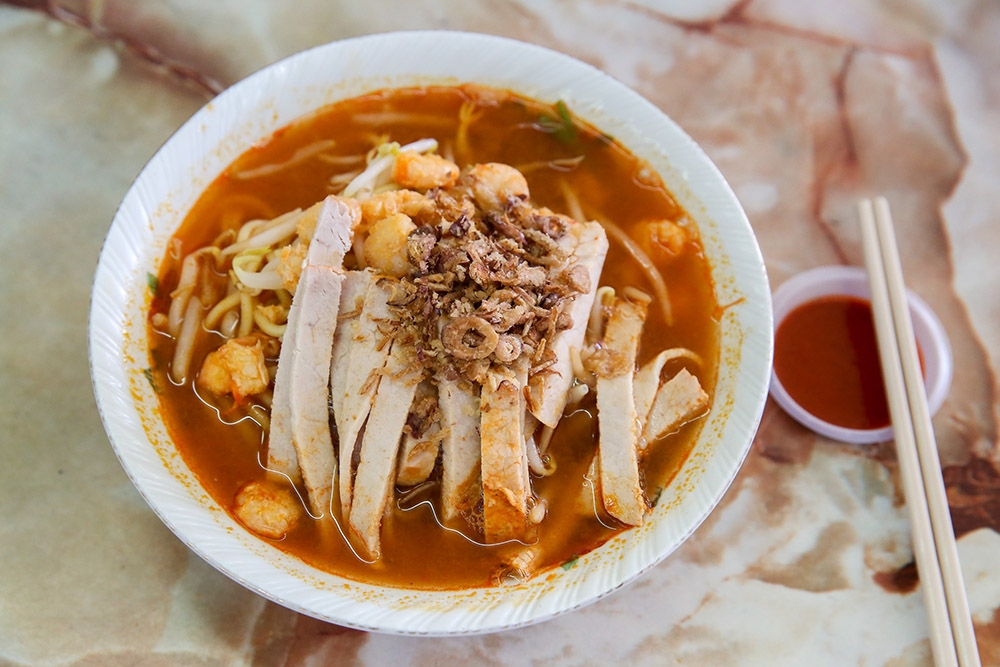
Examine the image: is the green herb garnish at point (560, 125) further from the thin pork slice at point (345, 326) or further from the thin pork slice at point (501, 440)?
the thin pork slice at point (501, 440)

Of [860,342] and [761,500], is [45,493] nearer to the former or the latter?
[761,500]

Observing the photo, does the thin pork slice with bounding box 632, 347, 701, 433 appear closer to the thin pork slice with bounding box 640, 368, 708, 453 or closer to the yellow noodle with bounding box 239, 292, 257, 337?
the thin pork slice with bounding box 640, 368, 708, 453

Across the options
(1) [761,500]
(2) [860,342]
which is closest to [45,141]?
(1) [761,500]

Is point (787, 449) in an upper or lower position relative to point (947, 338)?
lower

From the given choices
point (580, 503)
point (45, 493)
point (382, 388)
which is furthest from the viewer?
point (45, 493)

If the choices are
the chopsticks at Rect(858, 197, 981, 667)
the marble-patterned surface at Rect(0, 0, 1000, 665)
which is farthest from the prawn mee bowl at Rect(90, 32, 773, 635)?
the chopsticks at Rect(858, 197, 981, 667)
